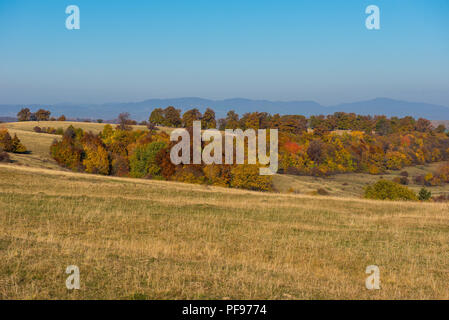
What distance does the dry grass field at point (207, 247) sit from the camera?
29.1ft

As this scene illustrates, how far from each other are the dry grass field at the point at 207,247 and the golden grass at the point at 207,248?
4 cm

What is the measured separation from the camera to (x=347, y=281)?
1073cm

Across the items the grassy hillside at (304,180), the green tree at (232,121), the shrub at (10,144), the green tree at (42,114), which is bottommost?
the grassy hillside at (304,180)

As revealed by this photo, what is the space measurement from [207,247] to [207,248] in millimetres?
156

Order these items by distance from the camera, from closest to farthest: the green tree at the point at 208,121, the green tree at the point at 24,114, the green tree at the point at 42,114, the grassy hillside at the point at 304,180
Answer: the grassy hillside at the point at 304,180 → the green tree at the point at 208,121 → the green tree at the point at 42,114 → the green tree at the point at 24,114

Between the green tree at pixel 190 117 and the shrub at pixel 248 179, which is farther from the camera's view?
the green tree at pixel 190 117

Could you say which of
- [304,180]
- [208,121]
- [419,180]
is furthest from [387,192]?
[208,121]

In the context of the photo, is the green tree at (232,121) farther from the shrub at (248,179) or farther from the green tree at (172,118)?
the shrub at (248,179)

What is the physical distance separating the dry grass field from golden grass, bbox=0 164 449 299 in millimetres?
44

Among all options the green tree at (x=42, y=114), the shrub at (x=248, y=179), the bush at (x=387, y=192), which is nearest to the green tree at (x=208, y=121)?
the green tree at (x=42, y=114)

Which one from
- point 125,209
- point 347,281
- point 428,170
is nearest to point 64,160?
point 125,209

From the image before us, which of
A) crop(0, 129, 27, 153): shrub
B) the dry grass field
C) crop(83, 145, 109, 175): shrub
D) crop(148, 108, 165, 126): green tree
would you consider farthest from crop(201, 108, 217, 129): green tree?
the dry grass field

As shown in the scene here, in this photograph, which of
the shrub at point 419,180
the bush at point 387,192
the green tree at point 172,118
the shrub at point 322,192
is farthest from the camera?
the green tree at point 172,118

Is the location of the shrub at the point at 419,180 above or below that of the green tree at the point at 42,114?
below
